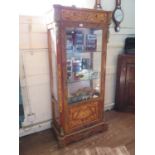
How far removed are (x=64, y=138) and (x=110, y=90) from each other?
50.3 inches

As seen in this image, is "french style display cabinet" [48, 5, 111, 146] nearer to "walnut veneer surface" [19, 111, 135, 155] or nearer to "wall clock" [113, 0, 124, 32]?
"walnut veneer surface" [19, 111, 135, 155]

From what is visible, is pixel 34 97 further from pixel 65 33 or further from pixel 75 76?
pixel 65 33

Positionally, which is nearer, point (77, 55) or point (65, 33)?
point (65, 33)

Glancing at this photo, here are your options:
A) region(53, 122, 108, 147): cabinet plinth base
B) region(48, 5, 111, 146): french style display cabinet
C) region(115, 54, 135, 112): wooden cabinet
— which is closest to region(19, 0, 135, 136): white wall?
region(48, 5, 111, 146): french style display cabinet

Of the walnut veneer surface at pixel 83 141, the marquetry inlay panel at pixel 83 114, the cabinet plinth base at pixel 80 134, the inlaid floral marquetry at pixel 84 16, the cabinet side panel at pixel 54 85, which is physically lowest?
the walnut veneer surface at pixel 83 141

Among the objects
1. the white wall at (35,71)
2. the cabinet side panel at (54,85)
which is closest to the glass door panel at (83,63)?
the cabinet side panel at (54,85)

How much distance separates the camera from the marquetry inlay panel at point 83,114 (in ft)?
6.80

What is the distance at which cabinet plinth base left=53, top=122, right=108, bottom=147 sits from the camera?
6.61ft

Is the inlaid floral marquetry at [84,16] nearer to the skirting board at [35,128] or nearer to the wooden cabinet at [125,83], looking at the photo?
the wooden cabinet at [125,83]

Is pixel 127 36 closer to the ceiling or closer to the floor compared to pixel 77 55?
closer to the ceiling

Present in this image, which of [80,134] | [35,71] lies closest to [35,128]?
[80,134]

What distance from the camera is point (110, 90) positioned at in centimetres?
296
